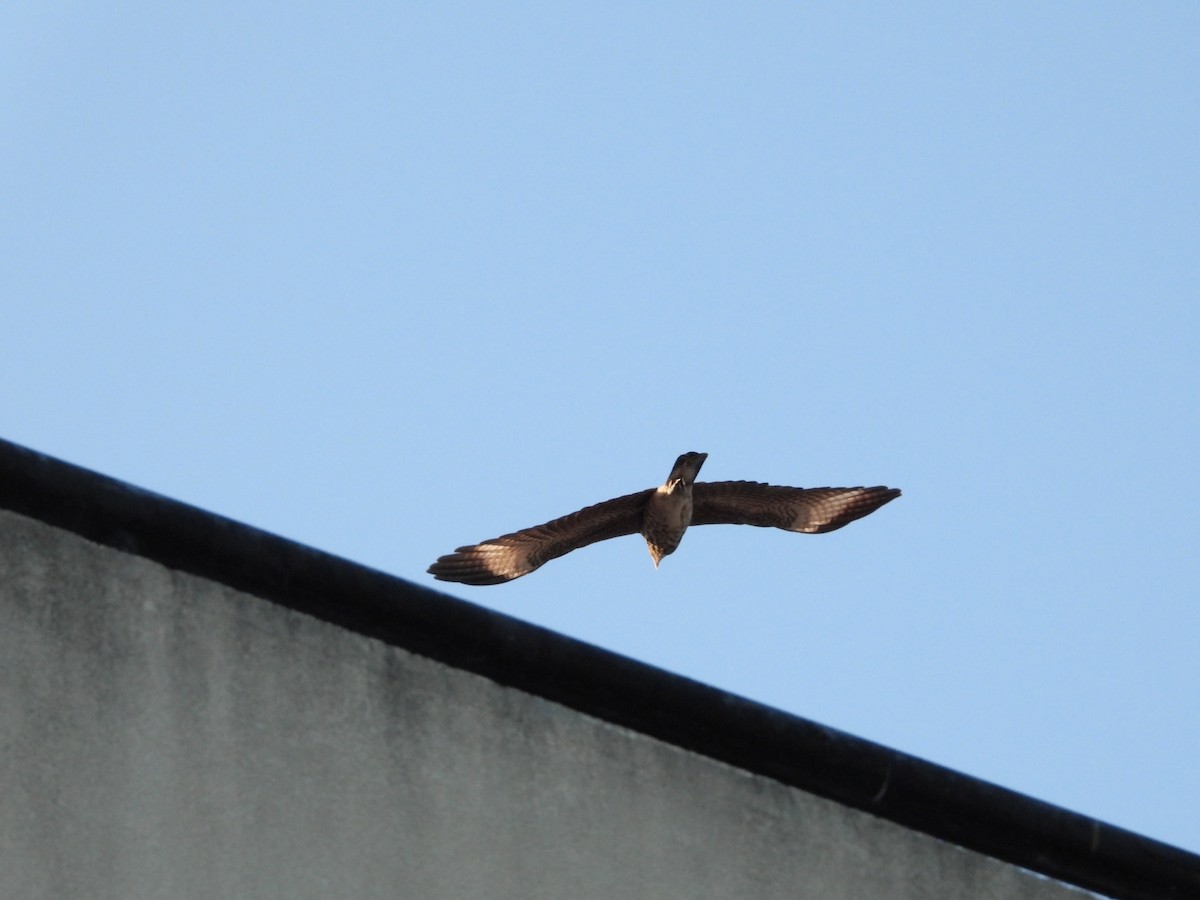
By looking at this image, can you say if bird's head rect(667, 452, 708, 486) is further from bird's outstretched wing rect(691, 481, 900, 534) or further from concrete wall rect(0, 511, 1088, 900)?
concrete wall rect(0, 511, 1088, 900)

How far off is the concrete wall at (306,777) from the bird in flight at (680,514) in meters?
5.36

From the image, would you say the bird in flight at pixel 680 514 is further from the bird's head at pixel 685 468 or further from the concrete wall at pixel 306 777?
the concrete wall at pixel 306 777

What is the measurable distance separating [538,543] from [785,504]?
156 cm

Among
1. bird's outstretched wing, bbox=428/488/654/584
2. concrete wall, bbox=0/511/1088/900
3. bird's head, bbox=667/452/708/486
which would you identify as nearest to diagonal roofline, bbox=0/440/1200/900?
concrete wall, bbox=0/511/1088/900

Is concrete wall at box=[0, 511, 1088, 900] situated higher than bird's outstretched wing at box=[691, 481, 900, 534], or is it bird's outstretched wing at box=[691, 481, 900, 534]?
bird's outstretched wing at box=[691, 481, 900, 534]

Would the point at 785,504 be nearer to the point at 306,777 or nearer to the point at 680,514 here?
the point at 680,514

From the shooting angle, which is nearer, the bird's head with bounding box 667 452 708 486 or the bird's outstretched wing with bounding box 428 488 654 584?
the bird's outstretched wing with bounding box 428 488 654 584

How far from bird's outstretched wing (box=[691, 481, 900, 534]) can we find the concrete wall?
19.2 feet

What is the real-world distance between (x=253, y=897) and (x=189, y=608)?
2.90ft

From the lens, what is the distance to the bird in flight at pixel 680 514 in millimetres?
11664

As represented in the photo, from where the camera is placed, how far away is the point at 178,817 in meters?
5.72

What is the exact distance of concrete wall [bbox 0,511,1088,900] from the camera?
5.68 meters

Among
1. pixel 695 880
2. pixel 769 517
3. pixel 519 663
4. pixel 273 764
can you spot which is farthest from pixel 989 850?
pixel 769 517

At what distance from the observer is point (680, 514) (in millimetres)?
11984
